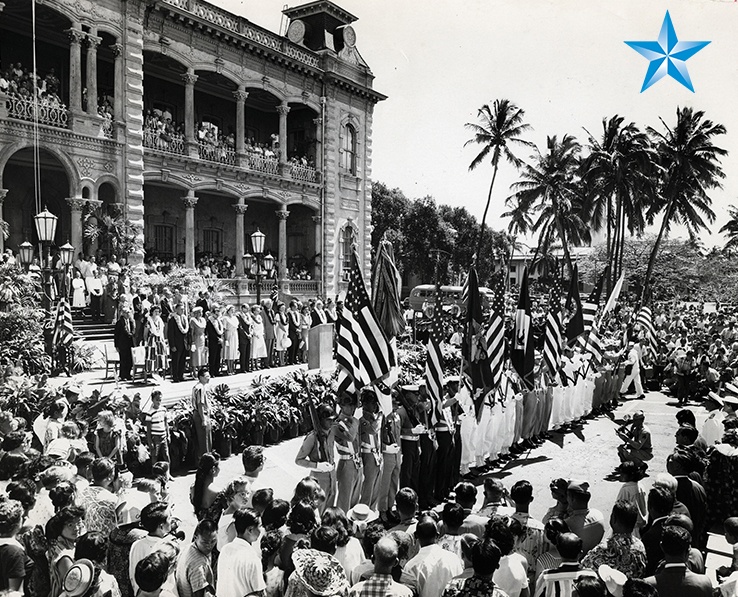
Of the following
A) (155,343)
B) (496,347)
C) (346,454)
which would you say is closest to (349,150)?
(155,343)

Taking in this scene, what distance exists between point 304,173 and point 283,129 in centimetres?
228

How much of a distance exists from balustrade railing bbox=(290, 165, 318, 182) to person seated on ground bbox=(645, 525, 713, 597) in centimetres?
2667

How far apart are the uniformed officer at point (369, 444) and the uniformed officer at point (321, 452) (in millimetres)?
572

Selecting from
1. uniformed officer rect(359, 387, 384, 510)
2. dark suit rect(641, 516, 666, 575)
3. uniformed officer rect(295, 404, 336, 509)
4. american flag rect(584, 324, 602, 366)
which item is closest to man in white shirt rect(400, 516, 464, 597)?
dark suit rect(641, 516, 666, 575)

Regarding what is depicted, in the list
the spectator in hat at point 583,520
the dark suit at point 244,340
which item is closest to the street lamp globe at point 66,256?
the dark suit at point 244,340

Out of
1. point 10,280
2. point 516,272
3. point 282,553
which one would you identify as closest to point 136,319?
point 10,280

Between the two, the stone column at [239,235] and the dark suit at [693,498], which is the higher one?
the stone column at [239,235]

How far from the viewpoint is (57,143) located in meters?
19.3

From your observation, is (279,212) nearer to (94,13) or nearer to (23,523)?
(94,13)

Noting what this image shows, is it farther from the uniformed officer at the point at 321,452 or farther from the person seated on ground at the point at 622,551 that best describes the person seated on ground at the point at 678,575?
the uniformed officer at the point at 321,452

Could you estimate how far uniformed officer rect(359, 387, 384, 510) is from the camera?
775 cm

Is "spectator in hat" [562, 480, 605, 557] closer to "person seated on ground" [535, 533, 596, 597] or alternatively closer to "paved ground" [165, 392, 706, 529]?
"person seated on ground" [535, 533, 596, 597]

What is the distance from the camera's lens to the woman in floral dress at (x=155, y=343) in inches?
530

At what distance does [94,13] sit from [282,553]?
20.9 metres
